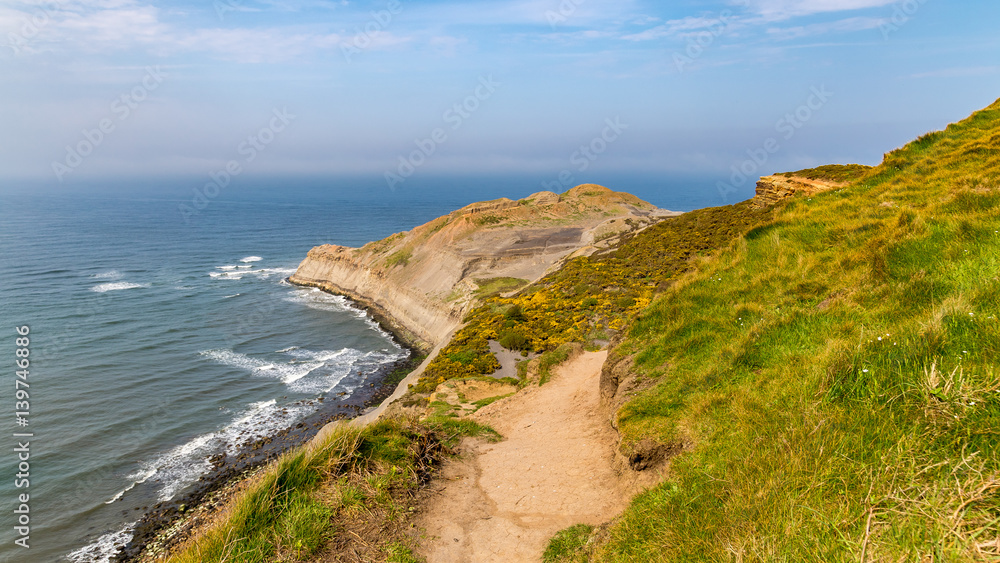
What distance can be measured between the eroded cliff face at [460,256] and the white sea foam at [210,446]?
1684 cm

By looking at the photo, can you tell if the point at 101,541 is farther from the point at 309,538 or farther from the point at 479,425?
the point at 309,538

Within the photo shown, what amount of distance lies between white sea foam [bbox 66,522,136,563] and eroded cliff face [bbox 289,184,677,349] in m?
27.9

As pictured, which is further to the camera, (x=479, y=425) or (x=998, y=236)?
(x=479, y=425)

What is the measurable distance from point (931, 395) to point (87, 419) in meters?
40.1

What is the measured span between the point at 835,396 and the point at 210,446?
3140 cm

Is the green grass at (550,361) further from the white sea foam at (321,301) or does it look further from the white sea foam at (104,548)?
the white sea foam at (321,301)

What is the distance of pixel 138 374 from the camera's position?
36281mm

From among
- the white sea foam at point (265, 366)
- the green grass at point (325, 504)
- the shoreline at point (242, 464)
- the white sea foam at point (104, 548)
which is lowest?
the white sea foam at point (104, 548)

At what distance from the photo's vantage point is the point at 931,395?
4930mm

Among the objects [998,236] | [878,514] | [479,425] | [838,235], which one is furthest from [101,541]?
[998,236]

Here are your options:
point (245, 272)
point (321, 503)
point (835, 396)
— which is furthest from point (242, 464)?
point (245, 272)

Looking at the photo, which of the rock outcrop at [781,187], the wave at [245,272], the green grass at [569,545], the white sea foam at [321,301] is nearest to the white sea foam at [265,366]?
→ the white sea foam at [321,301]

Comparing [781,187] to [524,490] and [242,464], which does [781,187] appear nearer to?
[524,490]

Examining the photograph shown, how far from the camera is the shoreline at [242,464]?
20.2 m
